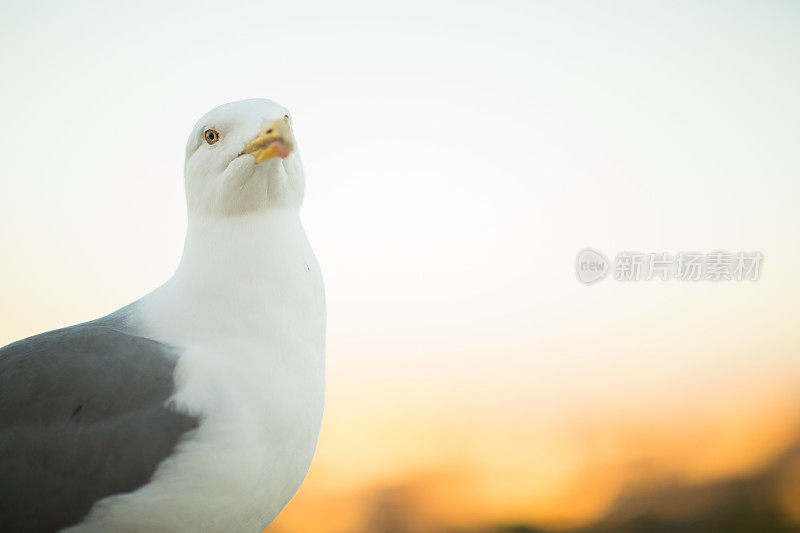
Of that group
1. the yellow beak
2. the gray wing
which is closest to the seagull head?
the yellow beak

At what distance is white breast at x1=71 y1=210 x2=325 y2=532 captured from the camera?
2791 mm

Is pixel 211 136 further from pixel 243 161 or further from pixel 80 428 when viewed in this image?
pixel 80 428

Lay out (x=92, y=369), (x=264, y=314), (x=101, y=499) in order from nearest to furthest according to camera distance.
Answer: (x=101, y=499), (x=92, y=369), (x=264, y=314)

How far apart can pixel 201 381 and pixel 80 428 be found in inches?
19.4

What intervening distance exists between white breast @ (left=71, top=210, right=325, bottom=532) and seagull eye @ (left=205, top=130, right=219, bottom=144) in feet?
1.28

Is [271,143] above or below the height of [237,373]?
above

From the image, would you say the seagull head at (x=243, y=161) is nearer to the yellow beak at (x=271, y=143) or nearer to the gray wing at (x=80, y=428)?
the yellow beak at (x=271, y=143)

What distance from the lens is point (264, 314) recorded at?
10.2ft

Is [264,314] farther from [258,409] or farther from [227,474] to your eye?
[227,474]

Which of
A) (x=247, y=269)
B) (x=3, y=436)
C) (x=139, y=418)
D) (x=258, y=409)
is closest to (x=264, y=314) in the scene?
(x=247, y=269)

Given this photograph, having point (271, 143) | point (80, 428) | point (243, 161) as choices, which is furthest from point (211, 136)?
point (80, 428)

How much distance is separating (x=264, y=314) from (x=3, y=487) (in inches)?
47.0

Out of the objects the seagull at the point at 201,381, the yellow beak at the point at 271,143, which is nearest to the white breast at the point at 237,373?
the seagull at the point at 201,381

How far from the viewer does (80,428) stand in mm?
2814
